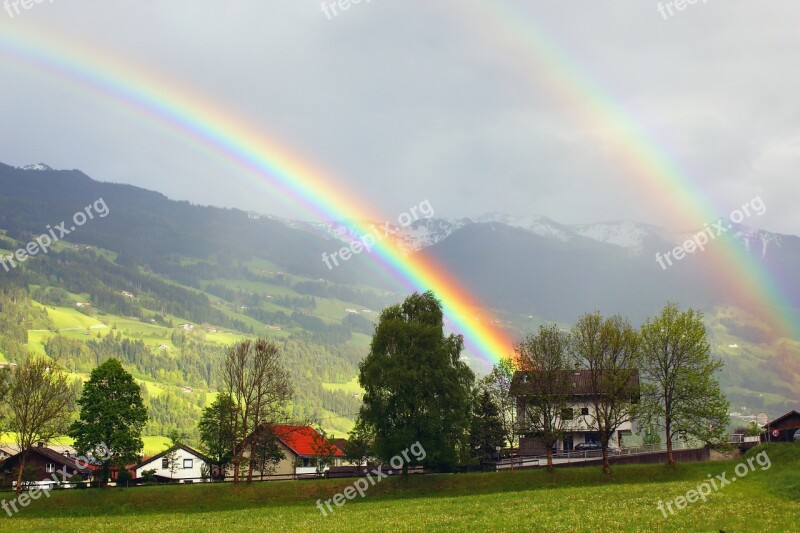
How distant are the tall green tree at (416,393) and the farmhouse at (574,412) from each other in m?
5.89

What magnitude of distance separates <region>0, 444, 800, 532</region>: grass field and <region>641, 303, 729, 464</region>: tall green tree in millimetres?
4643

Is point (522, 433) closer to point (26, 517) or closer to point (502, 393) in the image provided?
point (502, 393)

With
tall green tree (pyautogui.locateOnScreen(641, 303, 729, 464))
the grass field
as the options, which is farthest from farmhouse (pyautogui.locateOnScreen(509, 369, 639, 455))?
the grass field

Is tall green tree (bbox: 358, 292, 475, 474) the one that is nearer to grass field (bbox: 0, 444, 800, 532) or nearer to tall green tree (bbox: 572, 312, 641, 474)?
grass field (bbox: 0, 444, 800, 532)

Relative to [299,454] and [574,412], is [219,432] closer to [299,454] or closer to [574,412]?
[299,454]

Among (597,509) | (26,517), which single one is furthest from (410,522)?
(26,517)

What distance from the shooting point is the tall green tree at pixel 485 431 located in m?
92.0

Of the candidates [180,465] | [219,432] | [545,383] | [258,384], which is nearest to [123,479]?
[219,432]

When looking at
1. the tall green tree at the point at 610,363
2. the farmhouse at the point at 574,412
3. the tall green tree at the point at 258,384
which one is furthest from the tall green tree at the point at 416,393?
the tall green tree at the point at 610,363

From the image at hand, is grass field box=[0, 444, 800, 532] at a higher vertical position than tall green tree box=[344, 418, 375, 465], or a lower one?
lower

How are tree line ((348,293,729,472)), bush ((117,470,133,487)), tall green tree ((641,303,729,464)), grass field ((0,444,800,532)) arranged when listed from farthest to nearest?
bush ((117,470,133,487))
tree line ((348,293,729,472))
tall green tree ((641,303,729,464))
grass field ((0,444,800,532))

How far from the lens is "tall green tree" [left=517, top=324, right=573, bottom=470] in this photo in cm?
8012

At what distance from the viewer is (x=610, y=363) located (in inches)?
3073

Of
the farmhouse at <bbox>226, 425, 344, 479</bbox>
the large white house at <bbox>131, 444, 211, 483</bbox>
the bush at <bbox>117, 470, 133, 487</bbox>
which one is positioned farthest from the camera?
the large white house at <bbox>131, 444, 211, 483</bbox>
